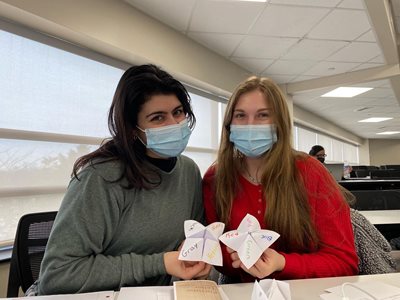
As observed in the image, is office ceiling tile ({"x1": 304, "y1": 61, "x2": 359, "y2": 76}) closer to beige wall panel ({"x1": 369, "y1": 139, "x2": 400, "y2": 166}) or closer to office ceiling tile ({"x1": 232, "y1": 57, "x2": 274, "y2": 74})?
office ceiling tile ({"x1": 232, "y1": 57, "x2": 274, "y2": 74})

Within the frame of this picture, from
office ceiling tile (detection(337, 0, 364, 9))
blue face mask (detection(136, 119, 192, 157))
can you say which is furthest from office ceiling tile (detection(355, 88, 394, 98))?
blue face mask (detection(136, 119, 192, 157))

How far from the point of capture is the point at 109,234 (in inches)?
38.6

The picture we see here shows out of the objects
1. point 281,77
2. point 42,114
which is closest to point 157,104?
point 42,114

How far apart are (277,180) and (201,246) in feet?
1.54

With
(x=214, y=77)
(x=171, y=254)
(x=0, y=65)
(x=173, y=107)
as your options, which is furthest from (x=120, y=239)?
(x=214, y=77)

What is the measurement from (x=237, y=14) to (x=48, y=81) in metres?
1.89

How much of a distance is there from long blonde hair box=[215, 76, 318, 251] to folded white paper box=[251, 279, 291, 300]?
0.37m

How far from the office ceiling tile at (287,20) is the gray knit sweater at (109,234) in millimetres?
2368

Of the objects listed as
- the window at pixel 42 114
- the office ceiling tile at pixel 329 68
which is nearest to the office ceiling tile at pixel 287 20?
the office ceiling tile at pixel 329 68

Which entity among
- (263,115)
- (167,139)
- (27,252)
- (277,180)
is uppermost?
(263,115)

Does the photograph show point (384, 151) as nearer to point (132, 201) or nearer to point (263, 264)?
point (263, 264)

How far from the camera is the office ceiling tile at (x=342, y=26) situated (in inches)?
111

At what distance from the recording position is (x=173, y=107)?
118cm

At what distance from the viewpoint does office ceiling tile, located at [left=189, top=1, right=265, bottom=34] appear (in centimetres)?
267
